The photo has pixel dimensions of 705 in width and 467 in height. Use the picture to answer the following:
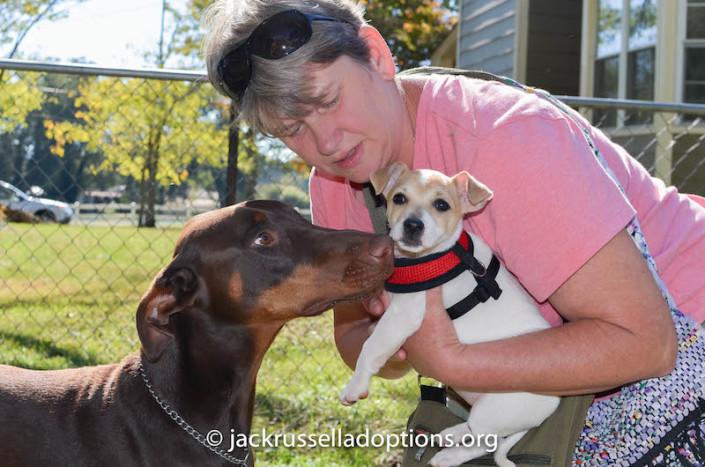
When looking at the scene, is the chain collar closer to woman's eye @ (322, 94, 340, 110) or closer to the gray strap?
the gray strap

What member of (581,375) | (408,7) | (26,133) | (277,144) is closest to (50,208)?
(26,133)

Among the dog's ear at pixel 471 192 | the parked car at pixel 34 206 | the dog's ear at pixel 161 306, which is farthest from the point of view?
the parked car at pixel 34 206

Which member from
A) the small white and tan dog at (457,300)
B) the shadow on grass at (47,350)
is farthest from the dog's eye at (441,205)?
the shadow on grass at (47,350)

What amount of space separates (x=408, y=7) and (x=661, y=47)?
9.66 metres

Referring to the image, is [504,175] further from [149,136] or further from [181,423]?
[149,136]

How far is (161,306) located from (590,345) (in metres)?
1.34

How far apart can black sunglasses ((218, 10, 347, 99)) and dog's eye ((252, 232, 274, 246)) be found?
1.85 ft

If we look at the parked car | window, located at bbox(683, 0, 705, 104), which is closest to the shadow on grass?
the parked car

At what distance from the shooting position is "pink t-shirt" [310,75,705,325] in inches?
75.2

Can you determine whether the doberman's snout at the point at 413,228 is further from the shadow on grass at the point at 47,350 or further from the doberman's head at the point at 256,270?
the shadow on grass at the point at 47,350

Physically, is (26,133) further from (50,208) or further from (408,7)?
(408,7)

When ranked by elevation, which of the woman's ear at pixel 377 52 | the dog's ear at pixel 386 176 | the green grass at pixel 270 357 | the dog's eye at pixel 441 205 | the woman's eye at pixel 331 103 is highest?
the woman's ear at pixel 377 52

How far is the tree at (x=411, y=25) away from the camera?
657 inches

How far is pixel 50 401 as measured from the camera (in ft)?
7.96
